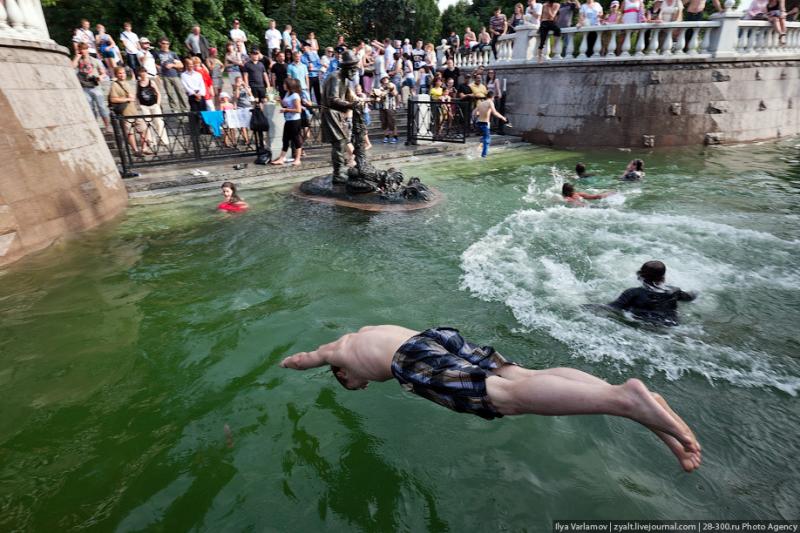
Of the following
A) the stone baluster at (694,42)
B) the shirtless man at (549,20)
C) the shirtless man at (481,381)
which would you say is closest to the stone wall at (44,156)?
the shirtless man at (481,381)

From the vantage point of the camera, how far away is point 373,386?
3.81 metres

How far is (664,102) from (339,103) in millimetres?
11247

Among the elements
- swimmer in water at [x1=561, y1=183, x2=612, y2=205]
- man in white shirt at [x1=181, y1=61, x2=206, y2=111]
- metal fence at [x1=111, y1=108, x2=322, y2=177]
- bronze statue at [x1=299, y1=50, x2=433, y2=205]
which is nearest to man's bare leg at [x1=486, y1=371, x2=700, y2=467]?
bronze statue at [x1=299, y1=50, x2=433, y2=205]

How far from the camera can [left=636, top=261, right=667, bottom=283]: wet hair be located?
14.6ft

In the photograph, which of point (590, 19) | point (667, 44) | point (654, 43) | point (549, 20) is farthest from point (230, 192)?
point (667, 44)

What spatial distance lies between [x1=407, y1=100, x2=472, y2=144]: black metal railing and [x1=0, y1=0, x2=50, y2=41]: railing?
896 cm

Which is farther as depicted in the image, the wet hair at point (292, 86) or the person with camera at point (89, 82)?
the person with camera at point (89, 82)

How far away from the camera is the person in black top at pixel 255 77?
1391cm

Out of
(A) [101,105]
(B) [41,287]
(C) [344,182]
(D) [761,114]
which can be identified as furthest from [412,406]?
(D) [761,114]

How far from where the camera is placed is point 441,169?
1245 cm

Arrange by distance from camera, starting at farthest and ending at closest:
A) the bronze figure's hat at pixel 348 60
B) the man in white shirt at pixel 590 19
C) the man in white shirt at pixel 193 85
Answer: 1. the man in white shirt at pixel 590 19
2. the man in white shirt at pixel 193 85
3. the bronze figure's hat at pixel 348 60

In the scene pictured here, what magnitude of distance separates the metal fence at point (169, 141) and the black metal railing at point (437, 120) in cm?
309

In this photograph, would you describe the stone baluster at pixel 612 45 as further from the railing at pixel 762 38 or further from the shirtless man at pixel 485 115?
the shirtless man at pixel 485 115

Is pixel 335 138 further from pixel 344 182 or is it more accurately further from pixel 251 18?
pixel 251 18
